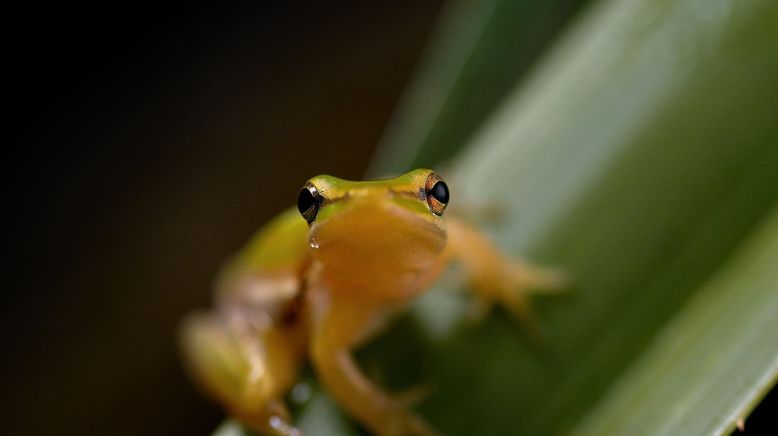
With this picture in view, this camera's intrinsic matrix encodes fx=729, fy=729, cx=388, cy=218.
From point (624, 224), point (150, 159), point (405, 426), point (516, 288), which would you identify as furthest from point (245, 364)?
point (150, 159)

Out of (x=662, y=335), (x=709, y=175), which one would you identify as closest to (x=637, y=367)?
(x=662, y=335)

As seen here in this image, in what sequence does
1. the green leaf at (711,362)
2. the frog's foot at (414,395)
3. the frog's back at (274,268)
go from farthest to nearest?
the frog's back at (274,268), the frog's foot at (414,395), the green leaf at (711,362)

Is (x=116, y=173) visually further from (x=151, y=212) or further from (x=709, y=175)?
(x=709, y=175)

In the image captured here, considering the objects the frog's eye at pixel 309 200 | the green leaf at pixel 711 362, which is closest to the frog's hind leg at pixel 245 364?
the frog's eye at pixel 309 200

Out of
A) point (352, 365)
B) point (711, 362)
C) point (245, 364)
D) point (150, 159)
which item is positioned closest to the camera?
point (711, 362)

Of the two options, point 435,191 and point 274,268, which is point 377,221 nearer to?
point 435,191

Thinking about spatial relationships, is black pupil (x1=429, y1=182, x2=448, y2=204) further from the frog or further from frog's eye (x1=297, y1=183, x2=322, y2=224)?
frog's eye (x1=297, y1=183, x2=322, y2=224)

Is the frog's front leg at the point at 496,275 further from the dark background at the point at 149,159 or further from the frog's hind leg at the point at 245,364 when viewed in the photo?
the dark background at the point at 149,159
